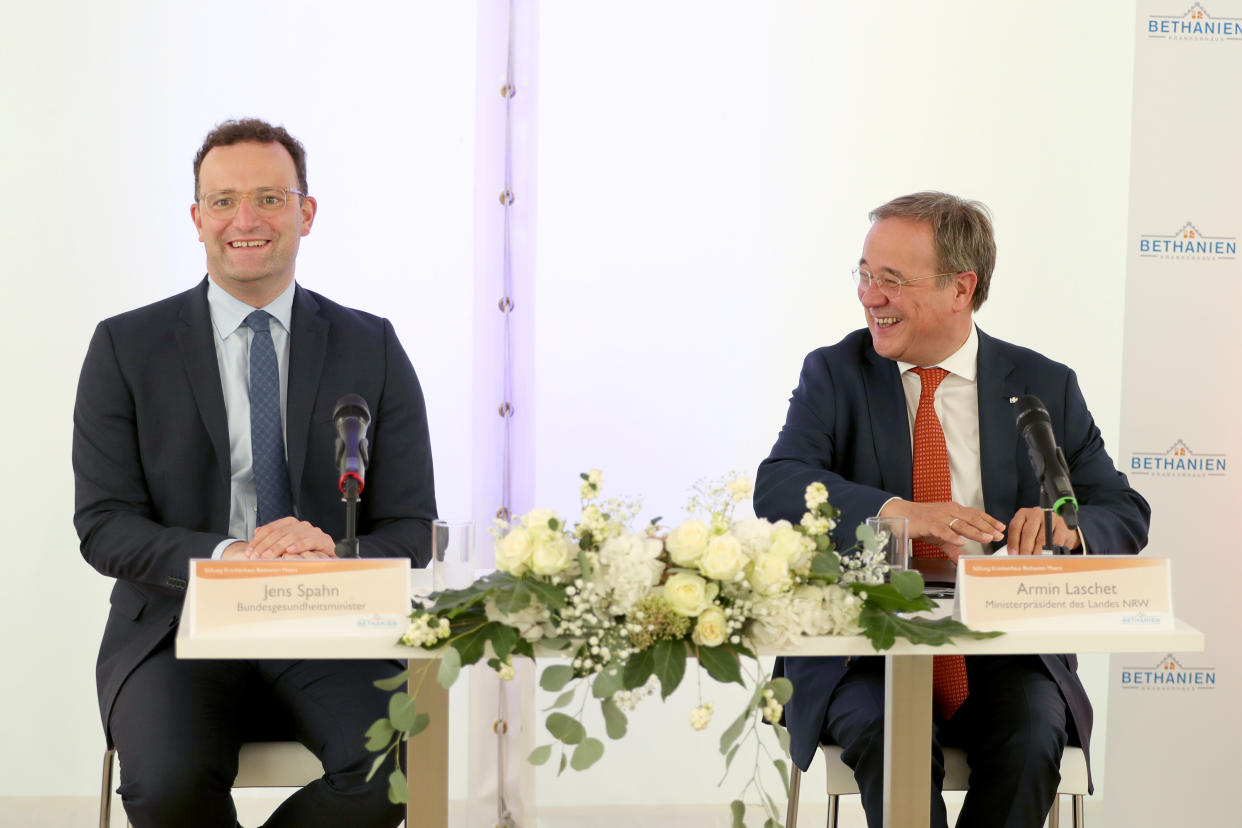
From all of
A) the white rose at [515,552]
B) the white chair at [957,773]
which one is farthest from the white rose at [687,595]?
the white chair at [957,773]

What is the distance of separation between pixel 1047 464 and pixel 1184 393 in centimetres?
209

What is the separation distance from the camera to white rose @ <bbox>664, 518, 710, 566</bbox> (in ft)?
5.92

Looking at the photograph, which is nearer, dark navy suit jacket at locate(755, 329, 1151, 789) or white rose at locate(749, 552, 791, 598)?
white rose at locate(749, 552, 791, 598)

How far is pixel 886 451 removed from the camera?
9.61 ft

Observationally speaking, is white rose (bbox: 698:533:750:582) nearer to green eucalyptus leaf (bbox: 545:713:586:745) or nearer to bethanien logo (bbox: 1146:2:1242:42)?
green eucalyptus leaf (bbox: 545:713:586:745)

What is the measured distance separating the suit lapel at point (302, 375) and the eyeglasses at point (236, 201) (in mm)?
211

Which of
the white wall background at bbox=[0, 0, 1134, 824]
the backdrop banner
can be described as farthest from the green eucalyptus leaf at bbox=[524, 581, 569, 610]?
the backdrop banner

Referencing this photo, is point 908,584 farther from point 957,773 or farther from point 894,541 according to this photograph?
point 957,773

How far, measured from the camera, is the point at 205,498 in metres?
2.71

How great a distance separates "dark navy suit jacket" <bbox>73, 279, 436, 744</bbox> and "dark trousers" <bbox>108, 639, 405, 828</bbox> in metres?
0.12

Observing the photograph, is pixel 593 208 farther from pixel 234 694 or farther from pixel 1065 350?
pixel 234 694

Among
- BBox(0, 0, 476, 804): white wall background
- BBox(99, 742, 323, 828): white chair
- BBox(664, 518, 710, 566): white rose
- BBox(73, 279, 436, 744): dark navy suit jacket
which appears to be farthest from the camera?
BBox(0, 0, 476, 804): white wall background

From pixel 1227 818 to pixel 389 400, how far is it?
2.99 m

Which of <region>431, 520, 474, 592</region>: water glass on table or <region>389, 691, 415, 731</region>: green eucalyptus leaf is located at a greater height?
<region>431, 520, 474, 592</region>: water glass on table
